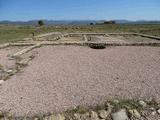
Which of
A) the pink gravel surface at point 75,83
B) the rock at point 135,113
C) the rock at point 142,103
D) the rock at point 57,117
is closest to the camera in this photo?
the rock at point 57,117

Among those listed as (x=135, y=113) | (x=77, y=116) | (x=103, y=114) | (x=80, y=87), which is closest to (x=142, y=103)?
(x=135, y=113)

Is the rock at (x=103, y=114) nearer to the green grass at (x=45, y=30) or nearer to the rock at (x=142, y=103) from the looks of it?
the rock at (x=142, y=103)

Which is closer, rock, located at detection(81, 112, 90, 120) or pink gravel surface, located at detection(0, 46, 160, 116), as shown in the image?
rock, located at detection(81, 112, 90, 120)

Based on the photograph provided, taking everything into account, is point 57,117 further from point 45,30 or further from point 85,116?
Answer: point 45,30

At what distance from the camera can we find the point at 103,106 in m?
5.08

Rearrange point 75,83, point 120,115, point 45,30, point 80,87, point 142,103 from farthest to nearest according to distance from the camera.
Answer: point 45,30
point 75,83
point 80,87
point 142,103
point 120,115

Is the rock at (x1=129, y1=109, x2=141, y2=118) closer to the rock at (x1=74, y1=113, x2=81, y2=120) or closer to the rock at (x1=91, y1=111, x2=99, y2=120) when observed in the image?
the rock at (x1=91, y1=111, x2=99, y2=120)

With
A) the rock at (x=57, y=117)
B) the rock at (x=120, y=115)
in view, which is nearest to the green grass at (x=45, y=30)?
the rock at (x=57, y=117)

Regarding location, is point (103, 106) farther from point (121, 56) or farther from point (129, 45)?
point (129, 45)

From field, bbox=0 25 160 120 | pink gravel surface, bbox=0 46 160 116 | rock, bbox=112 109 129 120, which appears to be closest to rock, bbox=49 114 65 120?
field, bbox=0 25 160 120

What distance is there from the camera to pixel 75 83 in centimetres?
664

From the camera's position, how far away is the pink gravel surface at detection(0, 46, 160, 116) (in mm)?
5293

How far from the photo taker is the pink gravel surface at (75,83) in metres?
5.29

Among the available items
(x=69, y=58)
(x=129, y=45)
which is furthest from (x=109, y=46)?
(x=69, y=58)
